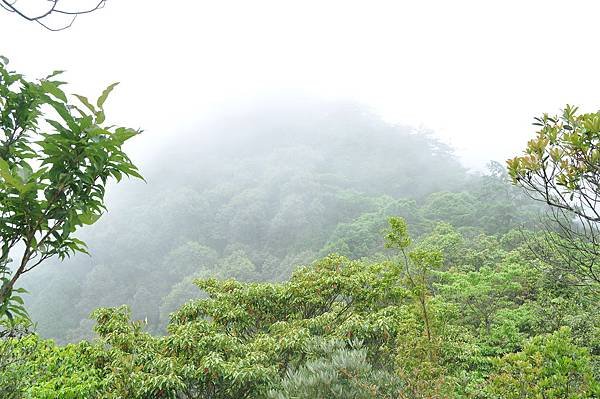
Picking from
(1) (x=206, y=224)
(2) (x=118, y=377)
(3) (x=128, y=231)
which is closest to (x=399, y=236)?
(2) (x=118, y=377)

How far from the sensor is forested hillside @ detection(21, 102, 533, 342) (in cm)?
2677

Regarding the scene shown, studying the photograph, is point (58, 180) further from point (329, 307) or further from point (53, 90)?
point (329, 307)

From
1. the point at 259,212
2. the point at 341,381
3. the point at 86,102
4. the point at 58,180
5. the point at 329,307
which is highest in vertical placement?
the point at 86,102

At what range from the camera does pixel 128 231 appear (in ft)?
131

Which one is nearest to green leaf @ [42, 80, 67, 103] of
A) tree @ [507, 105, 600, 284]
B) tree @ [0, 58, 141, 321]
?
tree @ [0, 58, 141, 321]

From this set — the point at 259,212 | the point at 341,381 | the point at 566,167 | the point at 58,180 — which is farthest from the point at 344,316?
the point at 259,212

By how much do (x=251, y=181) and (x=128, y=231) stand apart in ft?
45.4

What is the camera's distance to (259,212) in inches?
1528

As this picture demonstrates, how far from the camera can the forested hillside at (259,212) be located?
1054 inches

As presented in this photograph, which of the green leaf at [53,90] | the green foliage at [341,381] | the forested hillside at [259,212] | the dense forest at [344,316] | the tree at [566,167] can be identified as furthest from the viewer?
the forested hillside at [259,212]

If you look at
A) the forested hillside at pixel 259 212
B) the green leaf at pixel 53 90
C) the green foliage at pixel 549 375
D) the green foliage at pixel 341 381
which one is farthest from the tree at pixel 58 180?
the forested hillside at pixel 259 212

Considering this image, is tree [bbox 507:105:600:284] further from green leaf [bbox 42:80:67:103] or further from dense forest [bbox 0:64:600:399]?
green leaf [bbox 42:80:67:103]

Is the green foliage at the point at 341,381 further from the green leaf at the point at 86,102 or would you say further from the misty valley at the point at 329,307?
the green leaf at the point at 86,102

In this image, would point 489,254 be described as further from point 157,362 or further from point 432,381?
point 157,362
